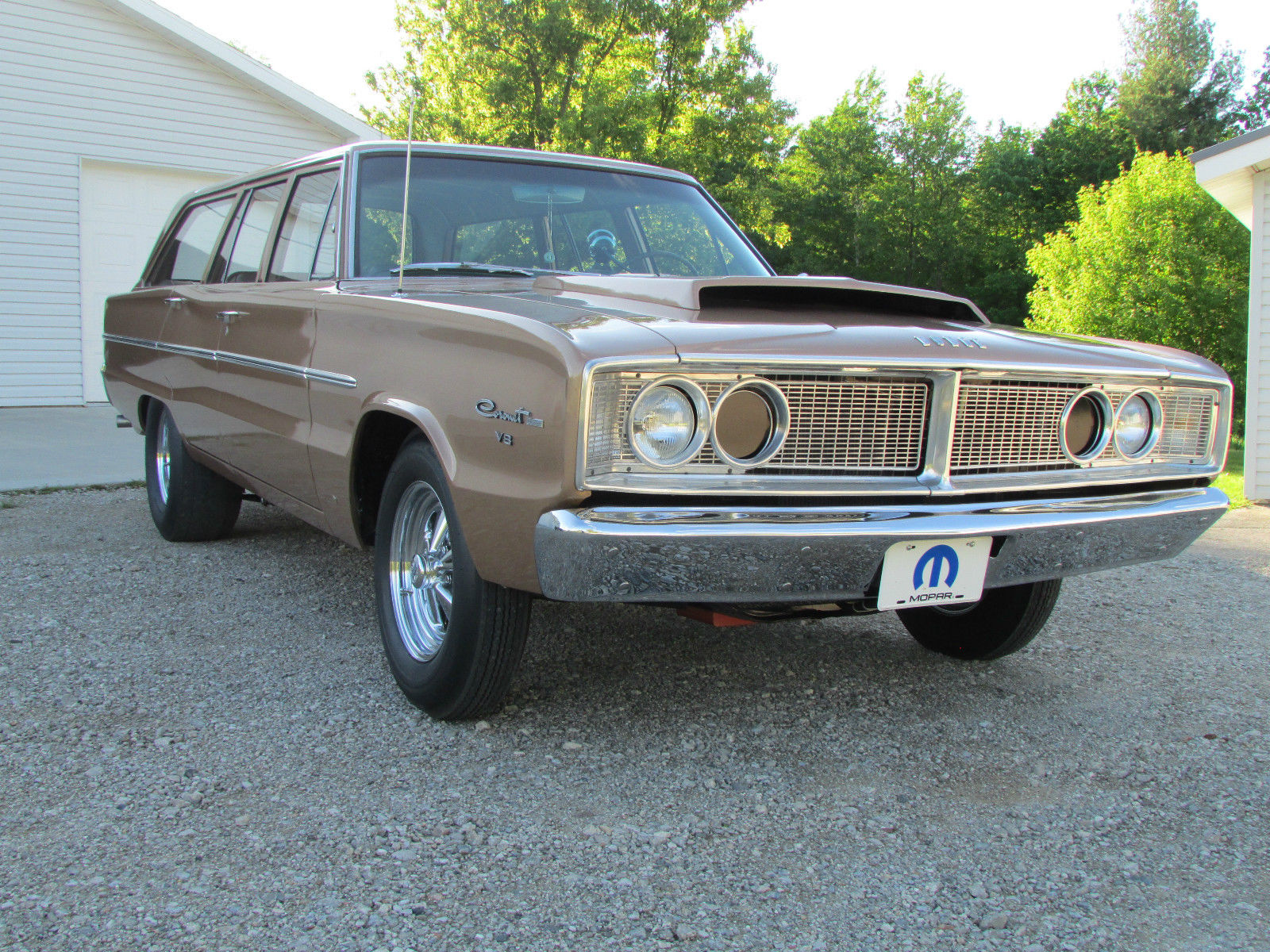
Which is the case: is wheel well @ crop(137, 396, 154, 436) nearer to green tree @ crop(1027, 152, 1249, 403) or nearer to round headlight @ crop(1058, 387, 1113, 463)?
round headlight @ crop(1058, 387, 1113, 463)

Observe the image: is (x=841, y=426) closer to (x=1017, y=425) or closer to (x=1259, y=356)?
(x=1017, y=425)

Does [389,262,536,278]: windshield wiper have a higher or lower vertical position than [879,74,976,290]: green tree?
lower

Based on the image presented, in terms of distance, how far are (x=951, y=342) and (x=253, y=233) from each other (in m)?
2.93

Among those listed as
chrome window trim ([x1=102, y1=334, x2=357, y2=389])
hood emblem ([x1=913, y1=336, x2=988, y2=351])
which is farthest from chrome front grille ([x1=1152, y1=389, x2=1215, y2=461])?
chrome window trim ([x1=102, y1=334, x2=357, y2=389])

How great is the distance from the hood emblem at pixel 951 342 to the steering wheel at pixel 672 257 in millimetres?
1328

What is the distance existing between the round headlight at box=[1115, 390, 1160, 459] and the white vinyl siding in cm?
585

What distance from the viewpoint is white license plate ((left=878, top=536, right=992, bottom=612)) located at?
235 centimetres

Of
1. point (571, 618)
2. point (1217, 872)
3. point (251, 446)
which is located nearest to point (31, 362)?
point (251, 446)

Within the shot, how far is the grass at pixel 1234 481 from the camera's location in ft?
25.8

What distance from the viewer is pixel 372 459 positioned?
3100 mm

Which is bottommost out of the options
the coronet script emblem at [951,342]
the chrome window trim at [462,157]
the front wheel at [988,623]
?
the front wheel at [988,623]

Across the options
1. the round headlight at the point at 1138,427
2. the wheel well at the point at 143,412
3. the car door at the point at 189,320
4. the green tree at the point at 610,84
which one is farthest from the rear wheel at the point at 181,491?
the green tree at the point at 610,84

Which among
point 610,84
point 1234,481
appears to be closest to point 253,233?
point 1234,481

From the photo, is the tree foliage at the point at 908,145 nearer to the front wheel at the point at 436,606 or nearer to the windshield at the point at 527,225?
the windshield at the point at 527,225
